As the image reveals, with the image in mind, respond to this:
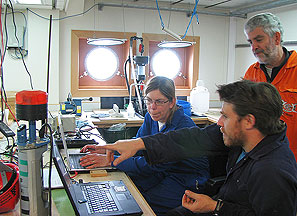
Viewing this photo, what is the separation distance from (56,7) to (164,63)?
187cm

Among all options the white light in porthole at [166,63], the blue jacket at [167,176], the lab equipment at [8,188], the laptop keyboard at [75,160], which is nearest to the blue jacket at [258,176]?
the blue jacket at [167,176]

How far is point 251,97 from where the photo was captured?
1.38 m

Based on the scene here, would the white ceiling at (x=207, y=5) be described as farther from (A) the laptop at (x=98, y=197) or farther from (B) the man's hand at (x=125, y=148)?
(A) the laptop at (x=98, y=197)

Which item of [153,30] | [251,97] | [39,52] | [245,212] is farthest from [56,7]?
[245,212]

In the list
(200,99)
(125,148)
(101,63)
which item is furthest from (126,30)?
(125,148)

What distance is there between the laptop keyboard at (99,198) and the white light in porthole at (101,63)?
10.5ft

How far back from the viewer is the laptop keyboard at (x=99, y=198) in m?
1.32

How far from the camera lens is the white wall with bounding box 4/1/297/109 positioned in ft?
13.1

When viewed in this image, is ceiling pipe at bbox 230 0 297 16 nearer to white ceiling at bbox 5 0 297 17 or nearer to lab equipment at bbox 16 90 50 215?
white ceiling at bbox 5 0 297 17

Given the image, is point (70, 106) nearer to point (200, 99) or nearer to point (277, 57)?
point (200, 99)

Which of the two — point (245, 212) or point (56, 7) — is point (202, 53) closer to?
point (56, 7)

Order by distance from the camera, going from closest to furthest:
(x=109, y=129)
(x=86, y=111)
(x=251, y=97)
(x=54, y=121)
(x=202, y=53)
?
1. (x=251, y=97)
2. (x=54, y=121)
3. (x=109, y=129)
4. (x=86, y=111)
5. (x=202, y=53)

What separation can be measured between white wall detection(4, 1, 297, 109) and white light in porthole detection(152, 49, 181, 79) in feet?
1.28

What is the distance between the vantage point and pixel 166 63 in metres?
5.00
